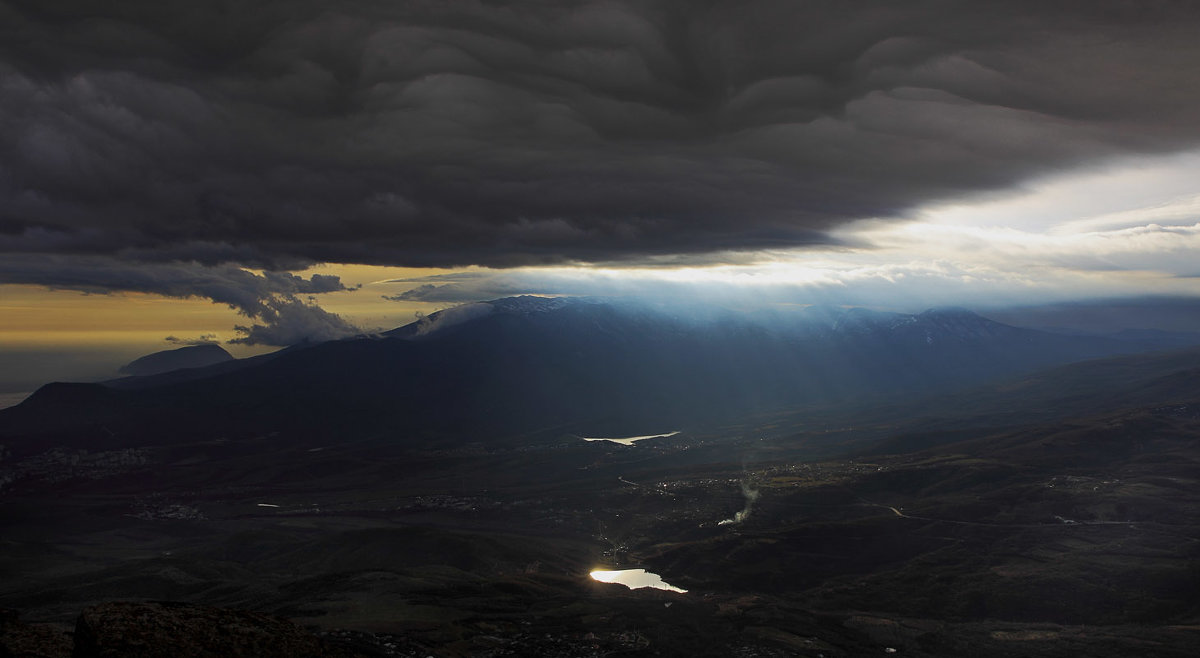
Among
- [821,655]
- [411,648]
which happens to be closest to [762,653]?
[821,655]

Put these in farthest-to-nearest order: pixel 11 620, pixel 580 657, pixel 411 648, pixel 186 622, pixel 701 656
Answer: pixel 701 656
pixel 580 657
pixel 411 648
pixel 11 620
pixel 186 622

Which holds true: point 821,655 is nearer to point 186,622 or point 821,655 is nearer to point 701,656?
point 701,656

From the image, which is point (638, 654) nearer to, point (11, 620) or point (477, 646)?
point (477, 646)

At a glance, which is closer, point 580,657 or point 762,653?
point 580,657

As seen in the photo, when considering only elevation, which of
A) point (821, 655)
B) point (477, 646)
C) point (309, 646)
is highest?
point (309, 646)

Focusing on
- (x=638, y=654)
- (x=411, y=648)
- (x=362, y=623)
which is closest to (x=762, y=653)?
(x=638, y=654)

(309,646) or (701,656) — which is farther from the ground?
(309,646)

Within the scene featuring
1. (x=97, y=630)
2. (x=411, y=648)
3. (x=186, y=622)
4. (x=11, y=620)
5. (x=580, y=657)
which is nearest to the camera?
(x=97, y=630)
